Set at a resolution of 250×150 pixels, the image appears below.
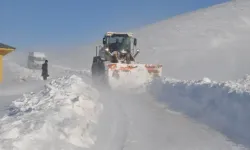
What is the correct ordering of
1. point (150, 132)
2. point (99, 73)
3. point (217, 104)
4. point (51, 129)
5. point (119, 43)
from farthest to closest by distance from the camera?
1. point (119, 43)
2. point (99, 73)
3. point (217, 104)
4. point (150, 132)
5. point (51, 129)

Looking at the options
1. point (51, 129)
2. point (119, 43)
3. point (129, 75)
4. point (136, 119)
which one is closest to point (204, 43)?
point (119, 43)

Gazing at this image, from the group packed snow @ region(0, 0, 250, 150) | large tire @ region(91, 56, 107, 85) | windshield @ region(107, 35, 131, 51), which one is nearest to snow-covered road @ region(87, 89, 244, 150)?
packed snow @ region(0, 0, 250, 150)

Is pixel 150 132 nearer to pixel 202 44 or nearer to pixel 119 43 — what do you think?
pixel 119 43

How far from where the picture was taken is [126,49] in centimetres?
2056

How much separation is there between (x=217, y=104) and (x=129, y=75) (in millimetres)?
7691

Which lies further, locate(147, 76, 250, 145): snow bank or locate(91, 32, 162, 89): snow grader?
locate(91, 32, 162, 89): snow grader

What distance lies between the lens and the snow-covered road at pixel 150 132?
7281 mm

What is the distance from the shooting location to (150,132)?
848cm

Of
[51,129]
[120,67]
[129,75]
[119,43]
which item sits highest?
[119,43]

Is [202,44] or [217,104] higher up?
[202,44]

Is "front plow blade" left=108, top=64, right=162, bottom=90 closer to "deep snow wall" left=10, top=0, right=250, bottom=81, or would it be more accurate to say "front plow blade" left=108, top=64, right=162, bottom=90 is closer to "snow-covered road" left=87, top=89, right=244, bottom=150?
"snow-covered road" left=87, top=89, right=244, bottom=150

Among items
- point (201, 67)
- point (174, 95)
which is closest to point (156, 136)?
point (174, 95)

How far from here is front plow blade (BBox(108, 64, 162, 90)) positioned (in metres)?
17.7

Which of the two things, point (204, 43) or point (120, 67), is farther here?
point (204, 43)
